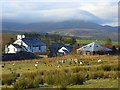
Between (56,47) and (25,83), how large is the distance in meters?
69.6

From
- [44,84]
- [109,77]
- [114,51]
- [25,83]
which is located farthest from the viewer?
[114,51]

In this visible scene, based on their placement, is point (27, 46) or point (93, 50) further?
point (27, 46)

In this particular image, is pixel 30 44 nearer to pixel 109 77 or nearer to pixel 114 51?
pixel 114 51

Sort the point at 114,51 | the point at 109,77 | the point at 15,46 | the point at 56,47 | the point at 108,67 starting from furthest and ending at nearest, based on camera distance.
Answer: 1. the point at 56,47
2. the point at 15,46
3. the point at 114,51
4. the point at 108,67
5. the point at 109,77

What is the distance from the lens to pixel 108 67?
89.4ft

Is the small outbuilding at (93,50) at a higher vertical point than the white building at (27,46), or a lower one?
lower

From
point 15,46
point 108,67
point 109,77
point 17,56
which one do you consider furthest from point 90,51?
point 109,77

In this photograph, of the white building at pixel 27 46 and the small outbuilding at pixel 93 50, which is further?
the white building at pixel 27 46

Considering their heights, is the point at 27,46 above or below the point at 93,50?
above

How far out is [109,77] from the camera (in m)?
21.5

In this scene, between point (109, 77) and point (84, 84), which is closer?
point (84, 84)

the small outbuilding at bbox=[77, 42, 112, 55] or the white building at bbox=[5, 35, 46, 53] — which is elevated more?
the white building at bbox=[5, 35, 46, 53]

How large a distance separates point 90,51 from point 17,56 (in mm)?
13493

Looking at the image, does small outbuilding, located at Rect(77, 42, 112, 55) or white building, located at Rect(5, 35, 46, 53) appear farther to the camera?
white building, located at Rect(5, 35, 46, 53)
